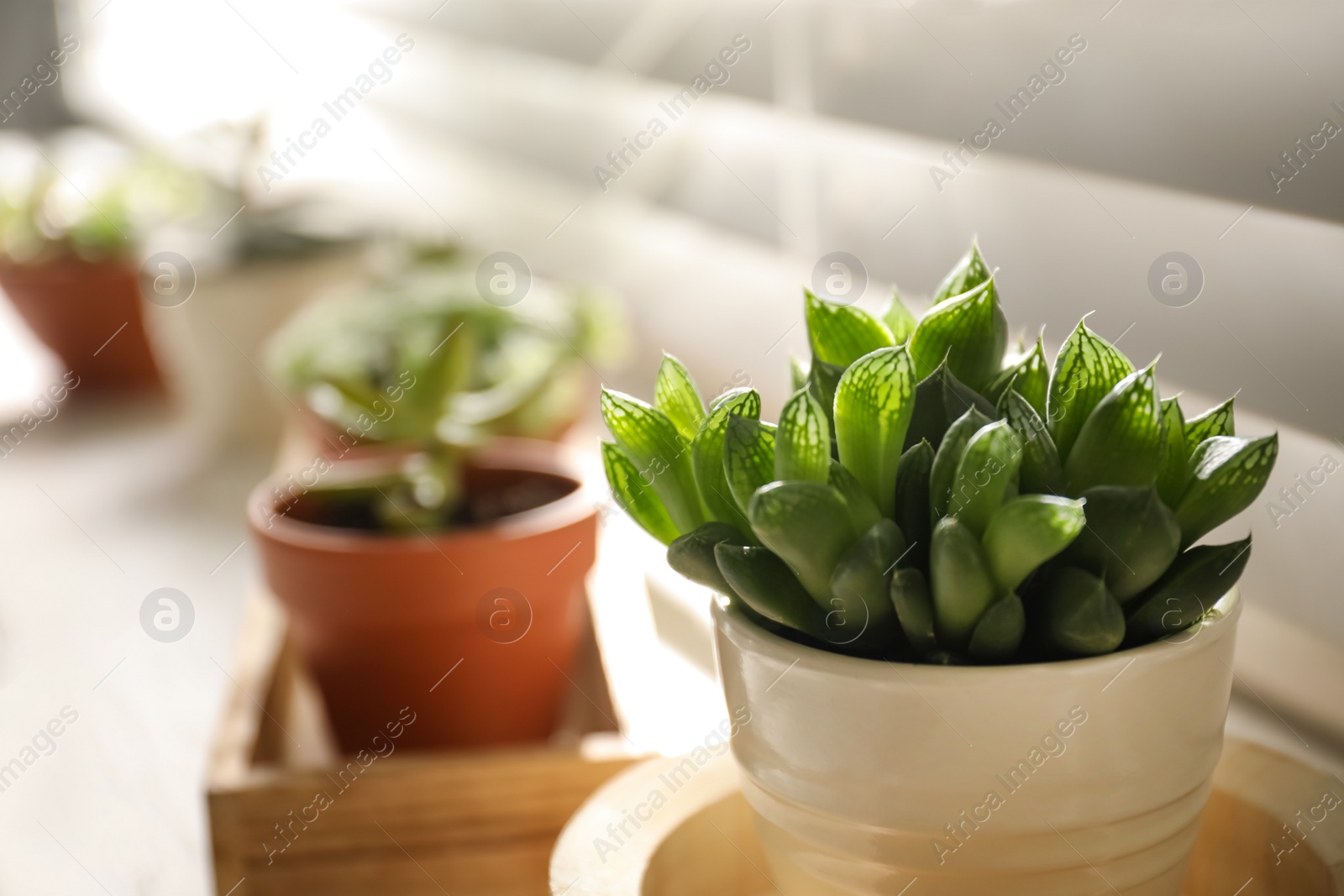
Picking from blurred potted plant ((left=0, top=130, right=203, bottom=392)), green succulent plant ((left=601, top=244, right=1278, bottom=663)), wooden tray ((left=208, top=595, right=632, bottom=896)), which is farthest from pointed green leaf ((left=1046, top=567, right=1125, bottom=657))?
blurred potted plant ((left=0, top=130, right=203, bottom=392))

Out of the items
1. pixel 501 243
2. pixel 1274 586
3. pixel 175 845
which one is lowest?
pixel 175 845

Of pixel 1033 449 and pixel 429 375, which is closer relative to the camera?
pixel 1033 449

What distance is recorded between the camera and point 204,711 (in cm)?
71

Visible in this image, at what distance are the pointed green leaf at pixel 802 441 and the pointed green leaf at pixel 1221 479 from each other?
86mm

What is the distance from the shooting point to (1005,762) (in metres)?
0.27

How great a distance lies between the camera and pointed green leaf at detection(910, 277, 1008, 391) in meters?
0.31

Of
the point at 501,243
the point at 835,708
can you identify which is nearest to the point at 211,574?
the point at 501,243

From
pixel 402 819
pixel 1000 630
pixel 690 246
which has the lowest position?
pixel 402 819

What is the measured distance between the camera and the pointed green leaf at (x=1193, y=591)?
28 centimetres

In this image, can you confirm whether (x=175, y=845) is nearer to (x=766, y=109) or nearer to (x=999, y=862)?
(x=999, y=862)

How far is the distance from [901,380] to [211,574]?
2.32ft

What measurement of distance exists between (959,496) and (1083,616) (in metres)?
0.04

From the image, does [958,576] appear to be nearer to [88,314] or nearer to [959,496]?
[959,496]

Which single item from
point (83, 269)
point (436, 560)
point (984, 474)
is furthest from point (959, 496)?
point (83, 269)
